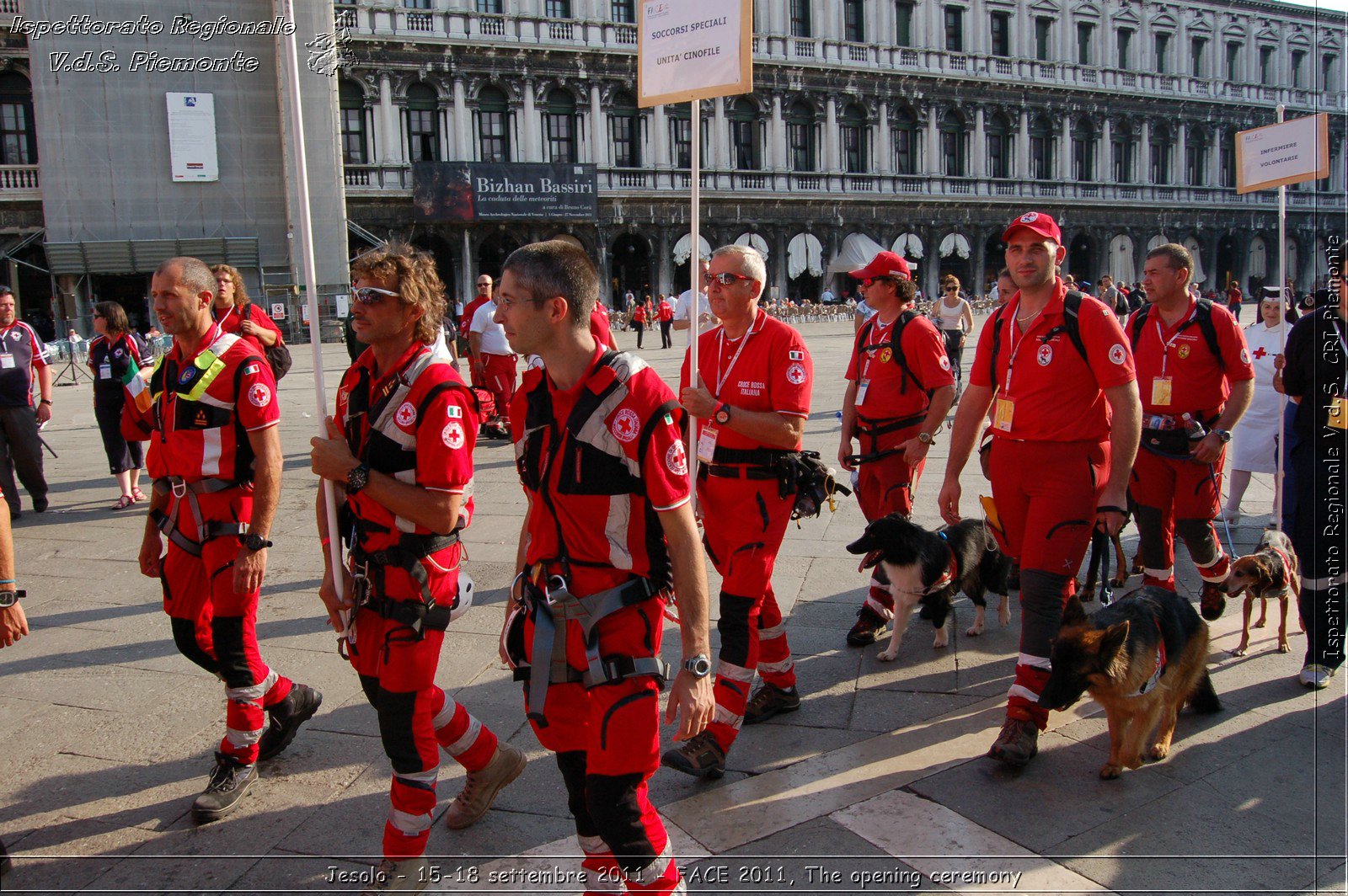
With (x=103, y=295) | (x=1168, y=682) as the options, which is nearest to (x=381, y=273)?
(x=1168, y=682)

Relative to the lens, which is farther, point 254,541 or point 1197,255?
point 1197,255

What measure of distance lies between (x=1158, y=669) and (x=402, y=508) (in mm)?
2767

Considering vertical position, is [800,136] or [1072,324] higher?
[800,136]

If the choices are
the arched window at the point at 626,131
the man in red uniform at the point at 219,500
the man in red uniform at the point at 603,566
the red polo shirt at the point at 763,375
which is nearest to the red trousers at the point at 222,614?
the man in red uniform at the point at 219,500

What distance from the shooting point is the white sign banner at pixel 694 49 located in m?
3.83

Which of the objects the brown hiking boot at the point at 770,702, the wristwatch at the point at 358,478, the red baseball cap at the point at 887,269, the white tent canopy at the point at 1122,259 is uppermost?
the white tent canopy at the point at 1122,259

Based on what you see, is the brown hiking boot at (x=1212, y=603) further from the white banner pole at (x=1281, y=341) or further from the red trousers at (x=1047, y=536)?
the red trousers at (x=1047, y=536)

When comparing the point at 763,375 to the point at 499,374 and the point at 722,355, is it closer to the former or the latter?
the point at 722,355

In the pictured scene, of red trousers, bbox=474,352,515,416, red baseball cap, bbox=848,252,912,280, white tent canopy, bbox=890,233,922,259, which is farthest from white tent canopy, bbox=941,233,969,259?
red baseball cap, bbox=848,252,912,280

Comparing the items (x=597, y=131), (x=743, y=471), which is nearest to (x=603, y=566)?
(x=743, y=471)

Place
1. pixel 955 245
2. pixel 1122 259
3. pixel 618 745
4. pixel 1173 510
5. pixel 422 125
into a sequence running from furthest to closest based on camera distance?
pixel 1122 259
pixel 955 245
pixel 422 125
pixel 1173 510
pixel 618 745

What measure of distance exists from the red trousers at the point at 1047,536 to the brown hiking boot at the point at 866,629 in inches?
48.9

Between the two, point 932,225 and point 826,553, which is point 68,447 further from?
point 932,225

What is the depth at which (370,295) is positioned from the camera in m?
2.91
